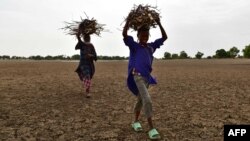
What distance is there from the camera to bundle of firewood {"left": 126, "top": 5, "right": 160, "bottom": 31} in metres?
7.23

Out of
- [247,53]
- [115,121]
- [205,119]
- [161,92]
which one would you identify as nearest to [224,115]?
[205,119]

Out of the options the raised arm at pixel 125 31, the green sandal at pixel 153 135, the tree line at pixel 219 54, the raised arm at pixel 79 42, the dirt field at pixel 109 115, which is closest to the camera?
the green sandal at pixel 153 135

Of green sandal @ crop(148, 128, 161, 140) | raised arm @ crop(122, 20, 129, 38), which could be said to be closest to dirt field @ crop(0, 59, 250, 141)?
green sandal @ crop(148, 128, 161, 140)

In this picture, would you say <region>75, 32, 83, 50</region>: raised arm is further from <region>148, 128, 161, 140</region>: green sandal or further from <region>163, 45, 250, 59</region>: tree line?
<region>163, 45, 250, 59</region>: tree line

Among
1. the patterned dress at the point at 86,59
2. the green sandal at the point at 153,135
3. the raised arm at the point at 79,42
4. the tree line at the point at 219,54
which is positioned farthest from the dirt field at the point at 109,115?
the tree line at the point at 219,54

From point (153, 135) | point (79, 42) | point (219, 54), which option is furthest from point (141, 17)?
point (219, 54)

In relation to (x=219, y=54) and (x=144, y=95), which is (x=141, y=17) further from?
(x=219, y=54)

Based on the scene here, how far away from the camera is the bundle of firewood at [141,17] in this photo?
7.23 m

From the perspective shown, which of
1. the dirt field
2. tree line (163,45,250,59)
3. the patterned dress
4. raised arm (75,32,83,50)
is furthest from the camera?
tree line (163,45,250,59)

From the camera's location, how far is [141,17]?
→ 727 centimetres

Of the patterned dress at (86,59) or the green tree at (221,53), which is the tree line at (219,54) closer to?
the green tree at (221,53)

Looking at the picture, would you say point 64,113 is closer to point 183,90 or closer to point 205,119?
point 205,119

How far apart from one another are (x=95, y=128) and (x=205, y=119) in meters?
2.31

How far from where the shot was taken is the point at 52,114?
9273 millimetres
